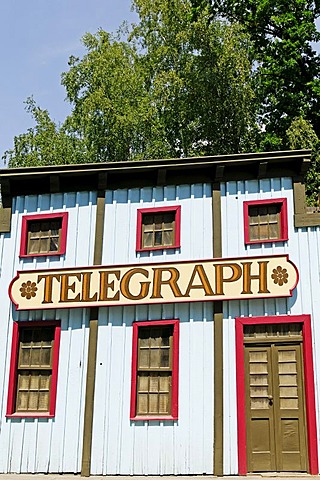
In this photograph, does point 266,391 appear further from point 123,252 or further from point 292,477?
point 123,252

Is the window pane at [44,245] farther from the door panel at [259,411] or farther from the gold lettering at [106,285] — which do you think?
the door panel at [259,411]

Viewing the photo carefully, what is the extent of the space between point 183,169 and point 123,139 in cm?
1652

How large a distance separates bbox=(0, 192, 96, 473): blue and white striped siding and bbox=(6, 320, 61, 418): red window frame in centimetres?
9

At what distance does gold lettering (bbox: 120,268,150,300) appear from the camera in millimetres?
12992

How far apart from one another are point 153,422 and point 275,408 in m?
2.29

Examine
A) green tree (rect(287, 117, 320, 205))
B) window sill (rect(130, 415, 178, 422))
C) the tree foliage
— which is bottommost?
Result: window sill (rect(130, 415, 178, 422))

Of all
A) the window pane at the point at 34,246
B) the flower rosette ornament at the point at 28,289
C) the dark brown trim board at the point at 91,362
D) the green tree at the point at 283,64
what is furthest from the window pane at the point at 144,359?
the green tree at the point at 283,64

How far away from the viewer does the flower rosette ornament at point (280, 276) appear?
12.5m

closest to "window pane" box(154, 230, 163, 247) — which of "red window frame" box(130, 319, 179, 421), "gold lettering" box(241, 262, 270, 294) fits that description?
"red window frame" box(130, 319, 179, 421)

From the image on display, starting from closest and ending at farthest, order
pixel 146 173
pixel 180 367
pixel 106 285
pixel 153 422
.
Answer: pixel 153 422, pixel 180 367, pixel 106 285, pixel 146 173

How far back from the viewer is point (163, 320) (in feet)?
42.2

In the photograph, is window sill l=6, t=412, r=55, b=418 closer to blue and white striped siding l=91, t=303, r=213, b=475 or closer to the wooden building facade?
the wooden building facade

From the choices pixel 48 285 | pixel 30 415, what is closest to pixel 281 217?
pixel 48 285

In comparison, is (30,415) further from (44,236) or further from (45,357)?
(44,236)
